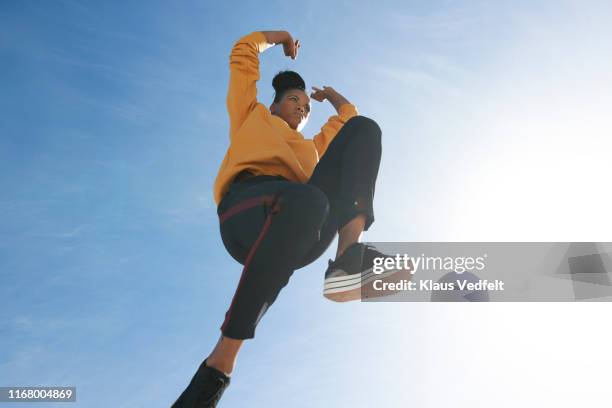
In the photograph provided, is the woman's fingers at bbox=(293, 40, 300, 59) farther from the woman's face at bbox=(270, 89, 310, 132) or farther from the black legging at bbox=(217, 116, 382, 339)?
the black legging at bbox=(217, 116, 382, 339)

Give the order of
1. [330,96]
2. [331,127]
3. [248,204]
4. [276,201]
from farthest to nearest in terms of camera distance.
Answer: [330,96]
[331,127]
[248,204]
[276,201]

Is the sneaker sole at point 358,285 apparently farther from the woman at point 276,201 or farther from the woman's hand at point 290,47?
the woman's hand at point 290,47

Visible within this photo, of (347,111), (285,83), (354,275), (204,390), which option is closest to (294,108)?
(285,83)

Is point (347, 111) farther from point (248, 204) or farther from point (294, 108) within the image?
point (248, 204)

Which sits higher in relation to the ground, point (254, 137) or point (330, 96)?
point (330, 96)

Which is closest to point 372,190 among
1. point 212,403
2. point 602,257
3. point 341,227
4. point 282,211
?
point 341,227

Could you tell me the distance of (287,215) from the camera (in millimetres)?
2770

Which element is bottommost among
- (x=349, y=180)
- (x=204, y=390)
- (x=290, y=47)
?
(x=204, y=390)

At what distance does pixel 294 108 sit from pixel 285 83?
0.32 metres

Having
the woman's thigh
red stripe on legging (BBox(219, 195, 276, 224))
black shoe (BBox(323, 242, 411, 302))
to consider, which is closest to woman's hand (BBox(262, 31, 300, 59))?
the woman's thigh

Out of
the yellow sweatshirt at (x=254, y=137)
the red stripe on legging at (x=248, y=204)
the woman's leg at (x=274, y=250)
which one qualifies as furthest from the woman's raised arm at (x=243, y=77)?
the woman's leg at (x=274, y=250)

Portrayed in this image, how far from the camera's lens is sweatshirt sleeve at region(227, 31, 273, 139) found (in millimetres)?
3672

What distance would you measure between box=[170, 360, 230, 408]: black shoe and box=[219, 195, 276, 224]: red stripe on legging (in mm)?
807

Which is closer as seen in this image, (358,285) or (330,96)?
(358,285)
